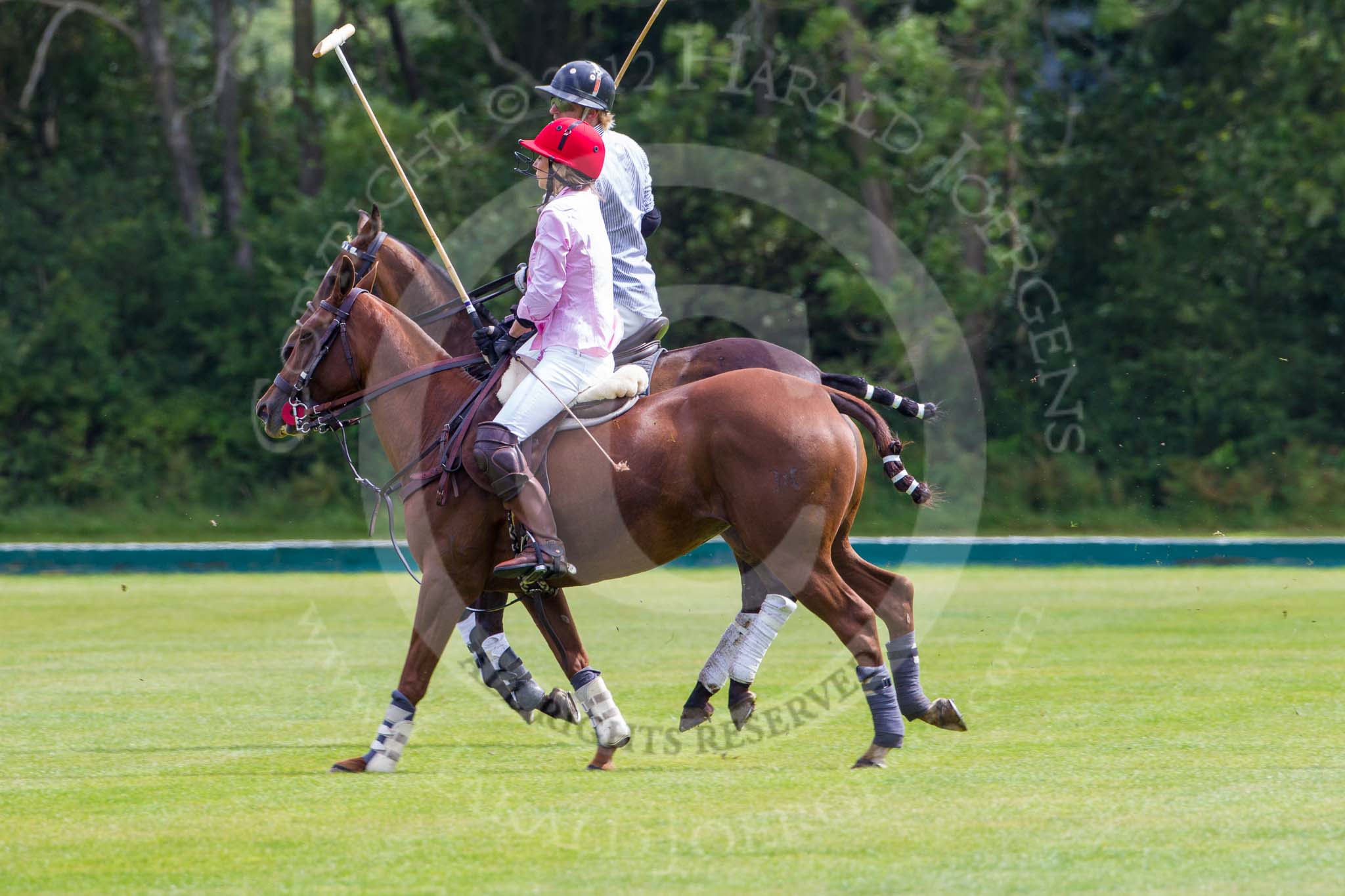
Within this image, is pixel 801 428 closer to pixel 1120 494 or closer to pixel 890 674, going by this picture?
pixel 890 674

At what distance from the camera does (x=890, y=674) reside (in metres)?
7.33

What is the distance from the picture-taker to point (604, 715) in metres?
6.80

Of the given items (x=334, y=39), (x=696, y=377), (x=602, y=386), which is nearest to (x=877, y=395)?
(x=696, y=377)

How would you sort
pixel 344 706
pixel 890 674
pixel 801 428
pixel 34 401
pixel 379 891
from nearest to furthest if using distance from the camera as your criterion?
pixel 379 891
pixel 801 428
pixel 890 674
pixel 344 706
pixel 34 401

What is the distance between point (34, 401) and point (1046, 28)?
14530 mm

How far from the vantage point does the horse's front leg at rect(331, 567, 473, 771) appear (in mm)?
6609

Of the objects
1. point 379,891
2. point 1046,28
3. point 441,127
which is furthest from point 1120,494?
point 379,891

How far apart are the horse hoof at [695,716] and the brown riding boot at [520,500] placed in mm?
1082

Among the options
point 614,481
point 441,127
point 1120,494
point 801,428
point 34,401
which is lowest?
point 34,401

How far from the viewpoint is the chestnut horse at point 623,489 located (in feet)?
21.8

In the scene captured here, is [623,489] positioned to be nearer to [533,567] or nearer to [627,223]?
[533,567]

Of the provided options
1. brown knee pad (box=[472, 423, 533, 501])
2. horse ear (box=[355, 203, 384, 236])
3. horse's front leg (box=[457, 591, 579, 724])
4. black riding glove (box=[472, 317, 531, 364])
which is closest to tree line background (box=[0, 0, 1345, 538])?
horse's front leg (box=[457, 591, 579, 724])

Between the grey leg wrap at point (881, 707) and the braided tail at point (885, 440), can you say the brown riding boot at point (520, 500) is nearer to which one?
the grey leg wrap at point (881, 707)

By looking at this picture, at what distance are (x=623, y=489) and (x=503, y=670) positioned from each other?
1307mm
